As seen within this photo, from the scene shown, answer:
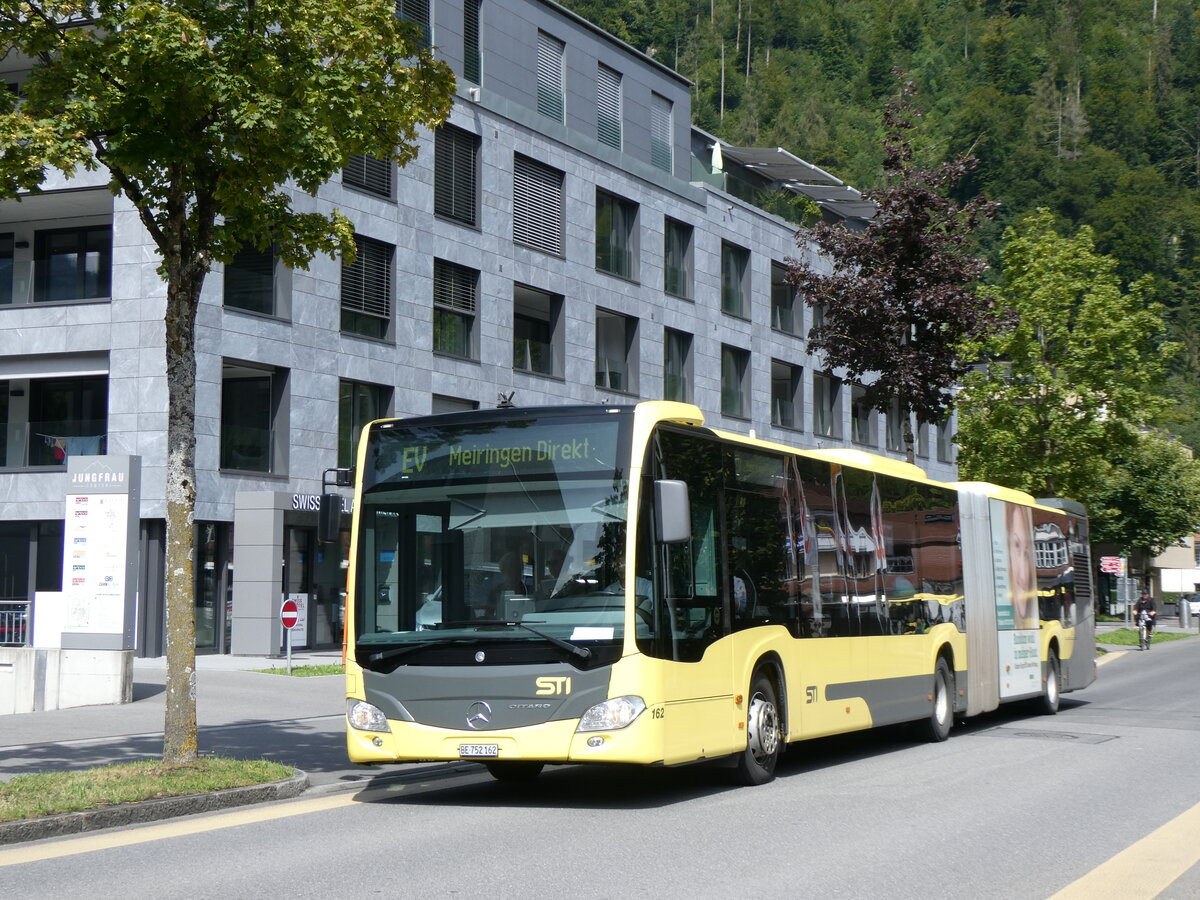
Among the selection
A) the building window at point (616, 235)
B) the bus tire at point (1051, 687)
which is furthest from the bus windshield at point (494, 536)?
the building window at point (616, 235)

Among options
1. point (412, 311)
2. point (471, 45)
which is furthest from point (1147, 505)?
point (412, 311)

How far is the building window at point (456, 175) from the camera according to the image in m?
35.5

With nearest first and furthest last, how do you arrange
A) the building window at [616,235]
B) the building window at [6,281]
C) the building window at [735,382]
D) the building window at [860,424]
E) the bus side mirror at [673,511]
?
1. the bus side mirror at [673,511]
2. the building window at [6,281]
3. the building window at [616,235]
4. the building window at [735,382]
5. the building window at [860,424]

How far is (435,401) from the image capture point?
35562 millimetres

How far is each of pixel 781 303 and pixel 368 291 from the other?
20.5m

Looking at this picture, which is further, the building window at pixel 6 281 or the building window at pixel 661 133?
the building window at pixel 661 133

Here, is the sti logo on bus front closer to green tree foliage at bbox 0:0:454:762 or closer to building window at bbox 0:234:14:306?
green tree foliage at bbox 0:0:454:762

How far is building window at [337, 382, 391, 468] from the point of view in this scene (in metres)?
32.7

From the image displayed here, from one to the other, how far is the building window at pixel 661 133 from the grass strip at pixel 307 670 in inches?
861

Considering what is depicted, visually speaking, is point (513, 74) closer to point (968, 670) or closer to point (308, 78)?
point (968, 670)

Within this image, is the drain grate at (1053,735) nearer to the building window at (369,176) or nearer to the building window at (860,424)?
the building window at (369,176)

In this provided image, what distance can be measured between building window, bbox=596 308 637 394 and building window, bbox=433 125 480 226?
239 inches

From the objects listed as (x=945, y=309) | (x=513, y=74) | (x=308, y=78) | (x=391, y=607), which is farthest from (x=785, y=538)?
(x=513, y=74)

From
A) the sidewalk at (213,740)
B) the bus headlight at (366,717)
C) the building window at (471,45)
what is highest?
the building window at (471,45)
